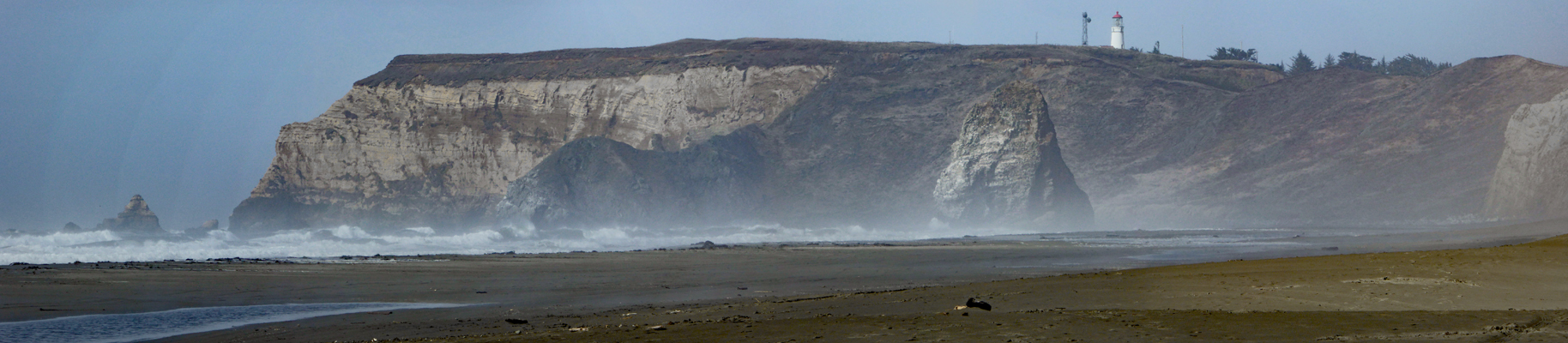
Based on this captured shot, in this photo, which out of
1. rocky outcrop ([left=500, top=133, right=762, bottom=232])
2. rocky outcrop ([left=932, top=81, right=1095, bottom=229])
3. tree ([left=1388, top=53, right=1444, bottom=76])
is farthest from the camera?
tree ([left=1388, top=53, right=1444, bottom=76])

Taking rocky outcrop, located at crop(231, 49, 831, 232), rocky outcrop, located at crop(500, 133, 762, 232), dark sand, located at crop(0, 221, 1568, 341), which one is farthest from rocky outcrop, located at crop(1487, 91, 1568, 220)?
rocky outcrop, located at crop(231, 49, 831, 232)

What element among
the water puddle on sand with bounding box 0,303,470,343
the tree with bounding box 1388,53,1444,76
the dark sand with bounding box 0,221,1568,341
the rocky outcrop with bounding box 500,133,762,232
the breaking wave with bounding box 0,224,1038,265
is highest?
the tree with bounding box 1388,53,1444,76

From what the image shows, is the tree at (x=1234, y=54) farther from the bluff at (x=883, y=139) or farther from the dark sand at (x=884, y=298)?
the dark sand at (x=884, y=298)

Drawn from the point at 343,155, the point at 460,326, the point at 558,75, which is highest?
the point at 558,75

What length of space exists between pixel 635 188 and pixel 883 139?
57.0 feet

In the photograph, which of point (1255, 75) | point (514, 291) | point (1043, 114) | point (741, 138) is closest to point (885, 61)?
point (741, 138)

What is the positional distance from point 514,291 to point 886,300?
576cm

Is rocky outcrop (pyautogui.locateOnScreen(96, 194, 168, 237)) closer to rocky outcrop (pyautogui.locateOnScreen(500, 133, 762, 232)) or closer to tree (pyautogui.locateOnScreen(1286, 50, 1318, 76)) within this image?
rocky outcrop (pyautogui.locateOnScreen(500, 133, 762, 232))

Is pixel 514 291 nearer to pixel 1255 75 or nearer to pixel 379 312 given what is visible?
pixel 379 312

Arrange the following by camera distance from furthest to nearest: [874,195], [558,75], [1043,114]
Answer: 1. [558,75]
2. [874,195]
3. [1043,114]

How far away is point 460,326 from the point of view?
9.03 m

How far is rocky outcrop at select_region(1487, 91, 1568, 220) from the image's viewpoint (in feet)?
139

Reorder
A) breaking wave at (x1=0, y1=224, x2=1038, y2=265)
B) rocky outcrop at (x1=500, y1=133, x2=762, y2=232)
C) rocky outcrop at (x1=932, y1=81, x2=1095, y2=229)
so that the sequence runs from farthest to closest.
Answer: rocky outcrop at (x1=500, y1=133, x2=762, y2=232) < rocky outcrop at (x1=932, y1=81, x2=1095, y2=229) < breaking wave at (x1=0, y1=224, x2=1038, y2=265)

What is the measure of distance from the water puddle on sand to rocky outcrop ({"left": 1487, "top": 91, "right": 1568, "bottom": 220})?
45.5m
